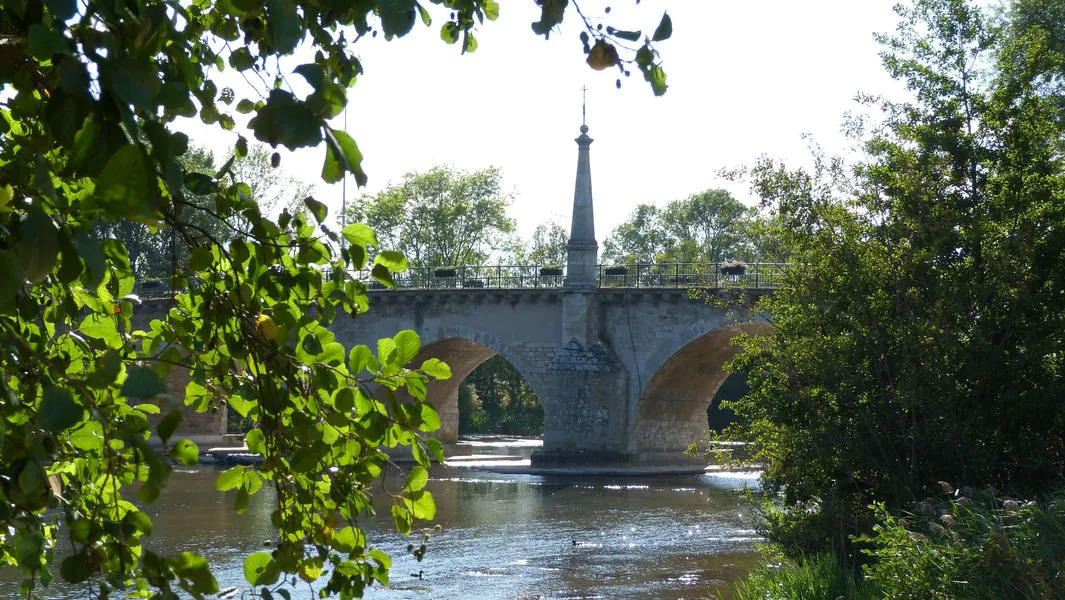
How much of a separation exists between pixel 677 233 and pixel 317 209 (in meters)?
76.1

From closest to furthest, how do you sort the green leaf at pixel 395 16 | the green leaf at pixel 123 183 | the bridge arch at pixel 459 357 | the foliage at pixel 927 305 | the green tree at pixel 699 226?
the green leaf at pixel 123 183 < the green leaf at pixel 395 16 < the foliage at pixel 927 305 < the bridge arch at pixel 459 357 < the green tree at pixel 699 226

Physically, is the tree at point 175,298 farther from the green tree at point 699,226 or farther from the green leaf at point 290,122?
the green tree at point 699,226

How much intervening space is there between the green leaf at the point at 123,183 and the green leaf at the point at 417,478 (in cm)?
132

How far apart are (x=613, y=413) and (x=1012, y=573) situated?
25403 mm

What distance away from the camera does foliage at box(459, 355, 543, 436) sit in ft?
176

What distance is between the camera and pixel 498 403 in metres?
58.0

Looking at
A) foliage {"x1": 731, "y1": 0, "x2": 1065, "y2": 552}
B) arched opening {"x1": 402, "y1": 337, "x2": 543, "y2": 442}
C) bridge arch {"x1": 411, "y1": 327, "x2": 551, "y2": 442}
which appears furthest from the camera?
arched opening {"x1": 402, "y1": 337, "x2": 543, "y2": 442}

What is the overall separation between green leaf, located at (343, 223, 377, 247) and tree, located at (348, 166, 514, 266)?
5440 cm

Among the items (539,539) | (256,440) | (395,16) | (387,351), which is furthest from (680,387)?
(395,16)

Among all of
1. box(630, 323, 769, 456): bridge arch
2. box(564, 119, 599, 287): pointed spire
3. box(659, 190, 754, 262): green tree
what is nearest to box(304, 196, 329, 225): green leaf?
box(630, 323, 769, 456): bridge arch

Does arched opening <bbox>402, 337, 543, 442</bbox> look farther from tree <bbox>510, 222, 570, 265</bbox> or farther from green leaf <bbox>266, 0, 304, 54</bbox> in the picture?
green leaf <bbox>266, 0, 304, 54</bbox>

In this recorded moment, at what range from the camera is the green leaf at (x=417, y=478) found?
2.87m

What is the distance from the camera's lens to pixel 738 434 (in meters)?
11.2

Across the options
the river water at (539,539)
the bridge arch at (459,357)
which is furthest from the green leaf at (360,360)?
the bridge arch at (459,357)
